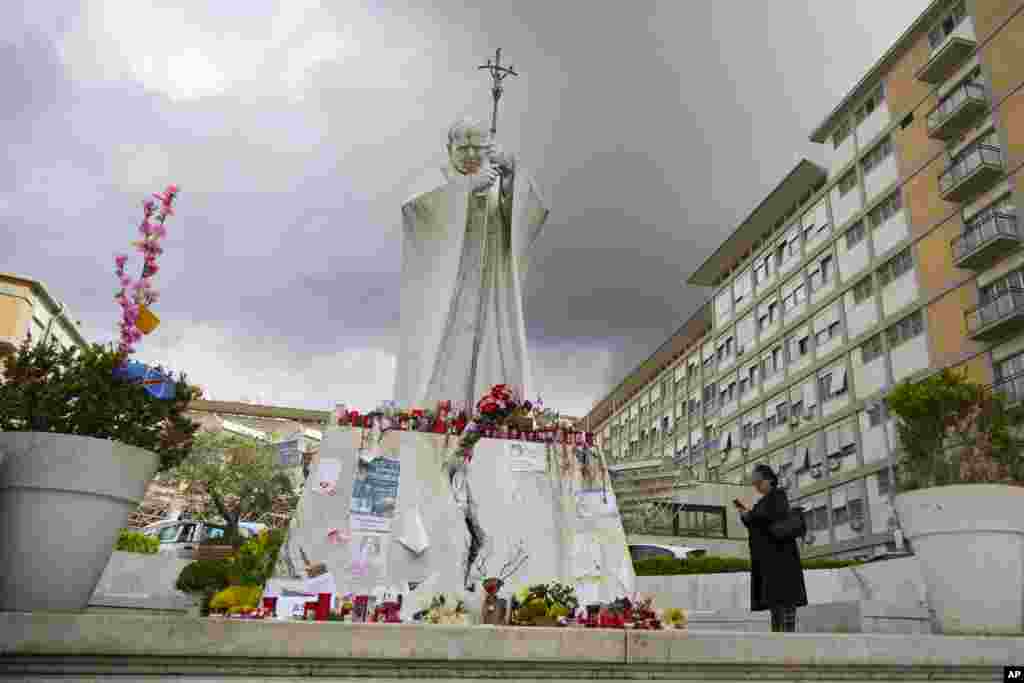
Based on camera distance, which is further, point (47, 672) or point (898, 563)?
point (898, 563)

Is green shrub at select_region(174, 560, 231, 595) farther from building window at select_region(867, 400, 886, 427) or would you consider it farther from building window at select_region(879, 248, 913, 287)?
building window at select_region(879, 248, 913, 287)

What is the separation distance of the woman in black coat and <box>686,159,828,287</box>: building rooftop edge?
4405 centimetres

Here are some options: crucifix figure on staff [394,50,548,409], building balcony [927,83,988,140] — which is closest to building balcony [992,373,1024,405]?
building balcony [927,83,988,140]

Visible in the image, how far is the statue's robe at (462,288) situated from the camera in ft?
40.1

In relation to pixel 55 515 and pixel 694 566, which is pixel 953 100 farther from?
pixel 55 515

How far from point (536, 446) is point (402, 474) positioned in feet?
5.96

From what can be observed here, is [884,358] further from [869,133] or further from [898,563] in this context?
[898,563]

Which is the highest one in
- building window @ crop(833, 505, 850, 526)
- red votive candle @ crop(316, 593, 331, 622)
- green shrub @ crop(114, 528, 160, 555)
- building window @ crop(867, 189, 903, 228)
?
building window @ crop(867, 189, 903, 228)

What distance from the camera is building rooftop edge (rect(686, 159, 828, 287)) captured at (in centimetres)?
4743

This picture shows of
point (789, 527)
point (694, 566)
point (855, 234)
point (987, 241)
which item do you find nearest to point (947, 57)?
point (855, 234)

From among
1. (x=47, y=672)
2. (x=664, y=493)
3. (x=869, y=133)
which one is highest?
(x=869, y=133)

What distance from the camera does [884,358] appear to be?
38.8m

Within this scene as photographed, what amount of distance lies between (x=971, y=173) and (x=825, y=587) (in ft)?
88.2

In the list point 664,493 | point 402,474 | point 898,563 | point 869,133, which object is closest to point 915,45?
point 869,133
